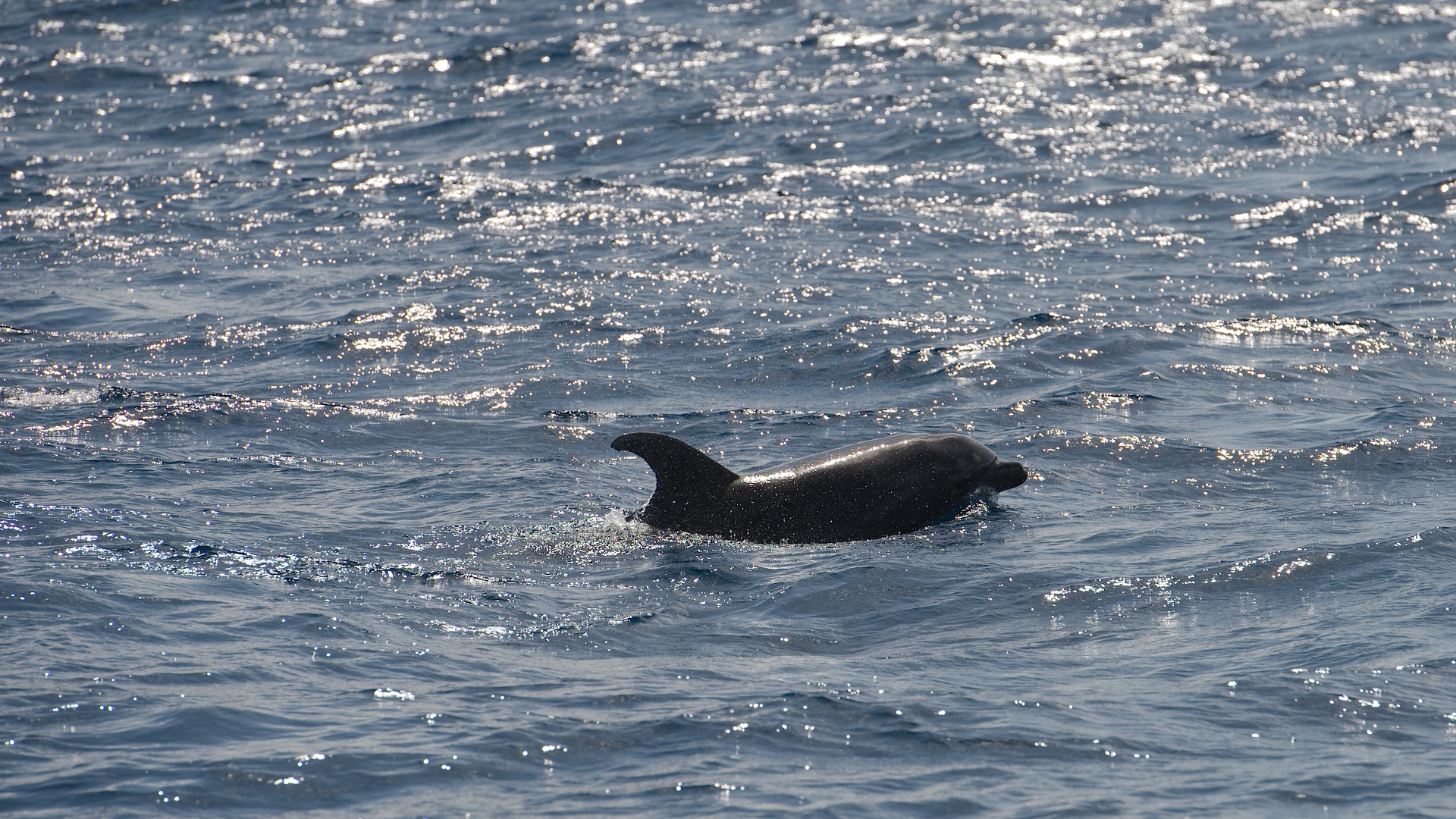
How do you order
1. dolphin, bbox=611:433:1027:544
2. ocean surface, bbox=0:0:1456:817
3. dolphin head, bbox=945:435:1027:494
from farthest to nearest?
dolphin head, bbox=945:435:1027:494, dolphin, bbox=611:433:1027:544, ocean surface, bbox=0:0:1456:817

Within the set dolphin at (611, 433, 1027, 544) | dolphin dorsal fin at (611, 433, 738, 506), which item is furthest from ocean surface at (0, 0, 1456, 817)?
dolphin dorsal fin at (611, 433, 738, 506)

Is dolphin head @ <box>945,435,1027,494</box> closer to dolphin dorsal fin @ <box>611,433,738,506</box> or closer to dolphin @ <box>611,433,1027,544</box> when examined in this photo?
dolphin @ <box>611,433,1027,544</box>

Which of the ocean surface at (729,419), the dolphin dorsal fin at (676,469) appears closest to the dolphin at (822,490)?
the dolphin dorsal fin at (676,469)

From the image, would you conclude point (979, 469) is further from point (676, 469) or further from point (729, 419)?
point (729, 419)

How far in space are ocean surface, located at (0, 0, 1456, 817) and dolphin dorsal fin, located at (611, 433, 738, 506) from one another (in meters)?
0.34

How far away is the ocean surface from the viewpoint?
805 cm

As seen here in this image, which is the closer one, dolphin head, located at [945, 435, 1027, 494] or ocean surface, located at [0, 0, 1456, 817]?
ocean surface, located at [0, 0, 1456, 817]

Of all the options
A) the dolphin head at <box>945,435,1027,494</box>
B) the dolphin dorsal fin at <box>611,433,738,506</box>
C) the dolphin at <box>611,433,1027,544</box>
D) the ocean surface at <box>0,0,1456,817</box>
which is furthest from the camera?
the dolphin head at <box>945,435,1027,494</box>

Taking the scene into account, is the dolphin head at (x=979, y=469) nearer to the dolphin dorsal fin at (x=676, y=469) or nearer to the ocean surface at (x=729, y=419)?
the ocean surface at (x=729, y=419)

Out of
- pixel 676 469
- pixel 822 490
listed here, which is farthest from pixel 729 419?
pixel 676 469

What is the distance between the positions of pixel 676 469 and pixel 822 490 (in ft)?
3.58

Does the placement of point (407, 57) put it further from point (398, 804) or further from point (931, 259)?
point (398, 804)

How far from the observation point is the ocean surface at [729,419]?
8.05 metres

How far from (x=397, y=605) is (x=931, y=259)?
11566 mm
